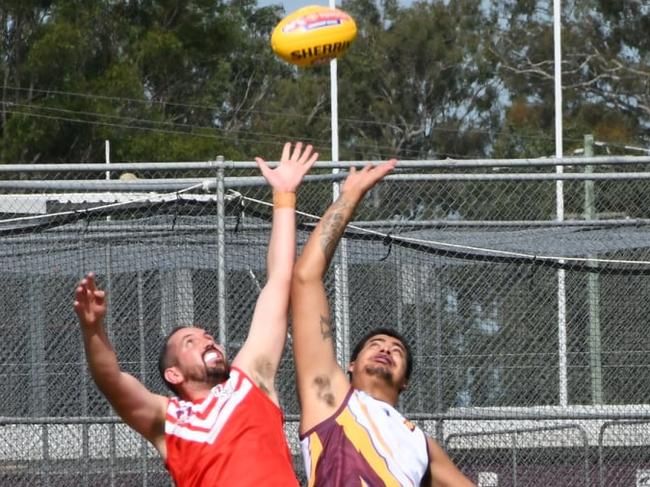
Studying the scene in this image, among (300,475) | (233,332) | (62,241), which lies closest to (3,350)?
(62,241)

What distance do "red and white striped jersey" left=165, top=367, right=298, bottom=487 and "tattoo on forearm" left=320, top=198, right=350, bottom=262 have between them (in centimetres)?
53

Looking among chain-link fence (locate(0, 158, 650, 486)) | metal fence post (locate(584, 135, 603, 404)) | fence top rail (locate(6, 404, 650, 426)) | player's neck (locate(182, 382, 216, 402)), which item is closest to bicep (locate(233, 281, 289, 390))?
player's neck (locate(182, 382, 216, 402))

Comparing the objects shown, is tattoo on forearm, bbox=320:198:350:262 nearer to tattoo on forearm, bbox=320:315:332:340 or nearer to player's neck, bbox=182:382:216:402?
tattoo on forearm, bbox=320:315:332:340

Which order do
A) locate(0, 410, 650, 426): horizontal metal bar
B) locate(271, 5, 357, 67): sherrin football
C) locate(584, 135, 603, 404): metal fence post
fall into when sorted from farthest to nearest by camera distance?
locate(584, 135, 603, 404): metal fence post, locate(0, 410, 650, 426): horizontal metal bar, locate(271, 5, 357, 67): sherrin football

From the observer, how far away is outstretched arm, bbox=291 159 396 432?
4.46m

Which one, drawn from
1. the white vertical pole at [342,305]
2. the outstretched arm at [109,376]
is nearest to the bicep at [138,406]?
the outstretched arm at [109,376]

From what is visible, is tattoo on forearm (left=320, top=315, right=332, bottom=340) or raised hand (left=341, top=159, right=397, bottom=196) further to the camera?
raised hand (left=341, top=159, right=397, bottom=196)

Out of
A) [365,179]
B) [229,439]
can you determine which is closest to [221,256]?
[365,179]

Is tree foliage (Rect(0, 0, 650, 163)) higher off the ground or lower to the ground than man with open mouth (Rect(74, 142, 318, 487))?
higher

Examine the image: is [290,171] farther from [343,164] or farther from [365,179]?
[343,164]

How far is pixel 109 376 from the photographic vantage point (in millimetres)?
4309

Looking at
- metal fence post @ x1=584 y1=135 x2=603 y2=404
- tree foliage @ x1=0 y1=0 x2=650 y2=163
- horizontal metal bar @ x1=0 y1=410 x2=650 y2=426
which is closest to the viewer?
horizontal metal bar @ x1=0 y1=410 x2=650 y2=426

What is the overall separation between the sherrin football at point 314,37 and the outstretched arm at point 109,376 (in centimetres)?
216

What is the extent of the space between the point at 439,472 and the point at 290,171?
1207mm
